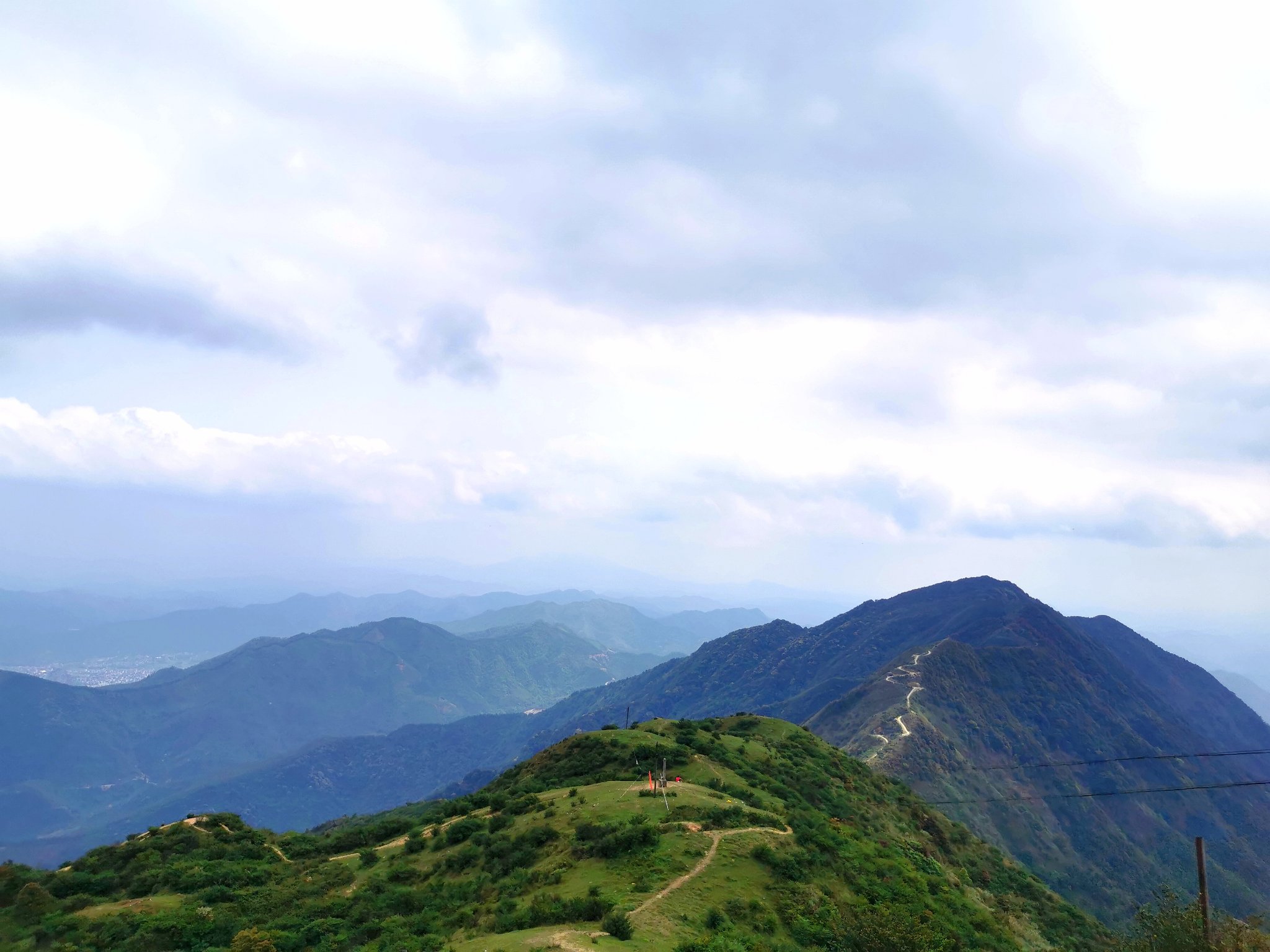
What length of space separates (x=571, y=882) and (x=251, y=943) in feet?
46.7

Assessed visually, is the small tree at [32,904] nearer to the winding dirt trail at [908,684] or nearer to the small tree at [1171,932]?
the small tree at [1171,932]

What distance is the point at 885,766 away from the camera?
104 metres

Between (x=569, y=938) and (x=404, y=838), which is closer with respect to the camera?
(x=569, y=938)

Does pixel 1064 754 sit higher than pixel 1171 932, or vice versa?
pixel 1171 932

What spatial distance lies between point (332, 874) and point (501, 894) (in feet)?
48.3

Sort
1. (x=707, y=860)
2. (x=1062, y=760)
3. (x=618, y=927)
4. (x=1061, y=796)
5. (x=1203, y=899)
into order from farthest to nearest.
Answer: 1. (x=1062, y=760)
2. (x=1061, y=796)
3. (x=707, y=860)
4. (x=1203, y=899)
5. (x=618, y=927)

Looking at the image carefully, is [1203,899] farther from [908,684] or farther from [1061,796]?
[908,684]

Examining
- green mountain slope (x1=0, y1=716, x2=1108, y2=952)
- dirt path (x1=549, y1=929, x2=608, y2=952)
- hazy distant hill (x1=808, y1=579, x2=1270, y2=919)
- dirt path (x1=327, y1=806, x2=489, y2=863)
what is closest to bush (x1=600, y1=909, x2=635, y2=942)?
green mountain slope (x1=0, y1=716, x2=1108, y2=952)

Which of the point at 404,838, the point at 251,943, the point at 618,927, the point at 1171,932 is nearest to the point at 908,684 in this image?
the point at 1171,932

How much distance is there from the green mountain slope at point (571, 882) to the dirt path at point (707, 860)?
14cm

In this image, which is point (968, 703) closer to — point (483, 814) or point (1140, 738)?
point (1140, 738)

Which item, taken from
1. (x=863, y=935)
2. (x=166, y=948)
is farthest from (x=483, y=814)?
(x=863, y=935)

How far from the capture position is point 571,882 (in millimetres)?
31703

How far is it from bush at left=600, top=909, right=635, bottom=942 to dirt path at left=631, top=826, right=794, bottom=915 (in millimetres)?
1960
